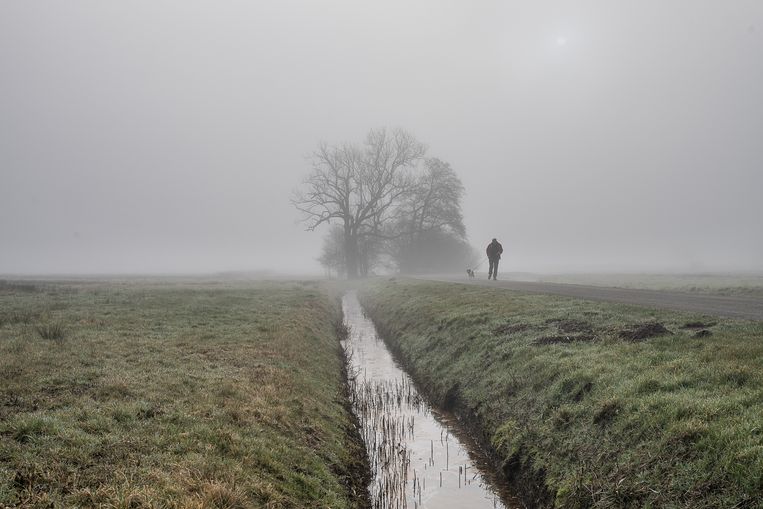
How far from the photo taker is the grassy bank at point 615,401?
614cm

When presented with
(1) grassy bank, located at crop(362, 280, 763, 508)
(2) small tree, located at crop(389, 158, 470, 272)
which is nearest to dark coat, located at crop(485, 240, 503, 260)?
(1) grassy bank, located at crop(362, 280, 763, 508)

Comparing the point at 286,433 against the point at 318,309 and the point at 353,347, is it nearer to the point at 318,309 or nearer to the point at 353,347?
the point at 353,347

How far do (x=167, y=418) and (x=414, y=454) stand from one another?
228 inches

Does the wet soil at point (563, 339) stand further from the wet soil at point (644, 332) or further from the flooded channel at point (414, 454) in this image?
the flooded channel at point (414, 454)

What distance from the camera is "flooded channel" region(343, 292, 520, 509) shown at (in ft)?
29.0

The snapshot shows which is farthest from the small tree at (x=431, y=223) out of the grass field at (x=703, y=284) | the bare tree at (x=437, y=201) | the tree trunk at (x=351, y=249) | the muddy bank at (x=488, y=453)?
the muddy bank at (x=488, y=453)

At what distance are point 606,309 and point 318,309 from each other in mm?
18849

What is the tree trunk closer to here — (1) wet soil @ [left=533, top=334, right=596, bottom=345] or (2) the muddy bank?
(2) the muddy bank

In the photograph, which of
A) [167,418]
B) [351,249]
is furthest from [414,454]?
[351,249]

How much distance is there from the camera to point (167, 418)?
8.73 metres

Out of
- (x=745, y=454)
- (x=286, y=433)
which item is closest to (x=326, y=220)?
(x=286, y=433)

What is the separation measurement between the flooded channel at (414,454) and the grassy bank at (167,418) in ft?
2.10

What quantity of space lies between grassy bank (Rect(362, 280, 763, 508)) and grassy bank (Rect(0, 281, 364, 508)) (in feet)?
12.3

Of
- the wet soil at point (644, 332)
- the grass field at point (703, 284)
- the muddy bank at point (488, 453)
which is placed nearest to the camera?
the muddy bank at point (488, 453)
